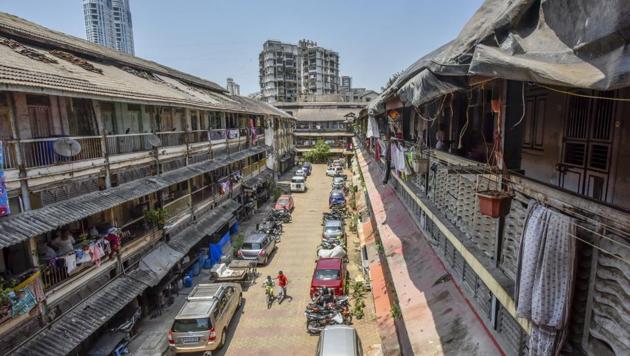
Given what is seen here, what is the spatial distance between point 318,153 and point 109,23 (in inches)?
4745

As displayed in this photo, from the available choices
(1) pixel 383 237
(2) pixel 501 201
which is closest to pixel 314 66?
(1) pixel 383 237

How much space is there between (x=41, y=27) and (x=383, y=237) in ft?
55.2

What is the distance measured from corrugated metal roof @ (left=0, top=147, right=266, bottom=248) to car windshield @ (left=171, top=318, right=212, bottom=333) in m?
4.78

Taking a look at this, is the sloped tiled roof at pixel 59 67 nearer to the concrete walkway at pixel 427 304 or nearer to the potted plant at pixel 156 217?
the potted plant at pixel 156 217

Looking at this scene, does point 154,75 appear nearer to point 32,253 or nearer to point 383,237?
point 32,253

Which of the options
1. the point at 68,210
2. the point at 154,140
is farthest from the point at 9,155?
the point at 154,140

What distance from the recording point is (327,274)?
55.5 ft

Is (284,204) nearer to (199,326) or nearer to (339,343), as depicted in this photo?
(199,326)

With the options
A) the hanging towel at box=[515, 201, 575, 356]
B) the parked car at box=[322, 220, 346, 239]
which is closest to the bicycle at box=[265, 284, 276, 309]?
the parked car at box=[322, 220, 346, 239]

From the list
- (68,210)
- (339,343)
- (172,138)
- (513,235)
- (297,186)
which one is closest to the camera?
(513,235)

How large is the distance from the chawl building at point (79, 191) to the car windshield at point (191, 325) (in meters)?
1.79

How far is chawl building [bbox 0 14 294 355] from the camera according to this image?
869 cm

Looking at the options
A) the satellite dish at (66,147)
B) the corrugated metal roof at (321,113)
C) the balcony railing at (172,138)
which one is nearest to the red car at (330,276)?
the balcony railing at (172,138)

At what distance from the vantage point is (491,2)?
19.5ft
